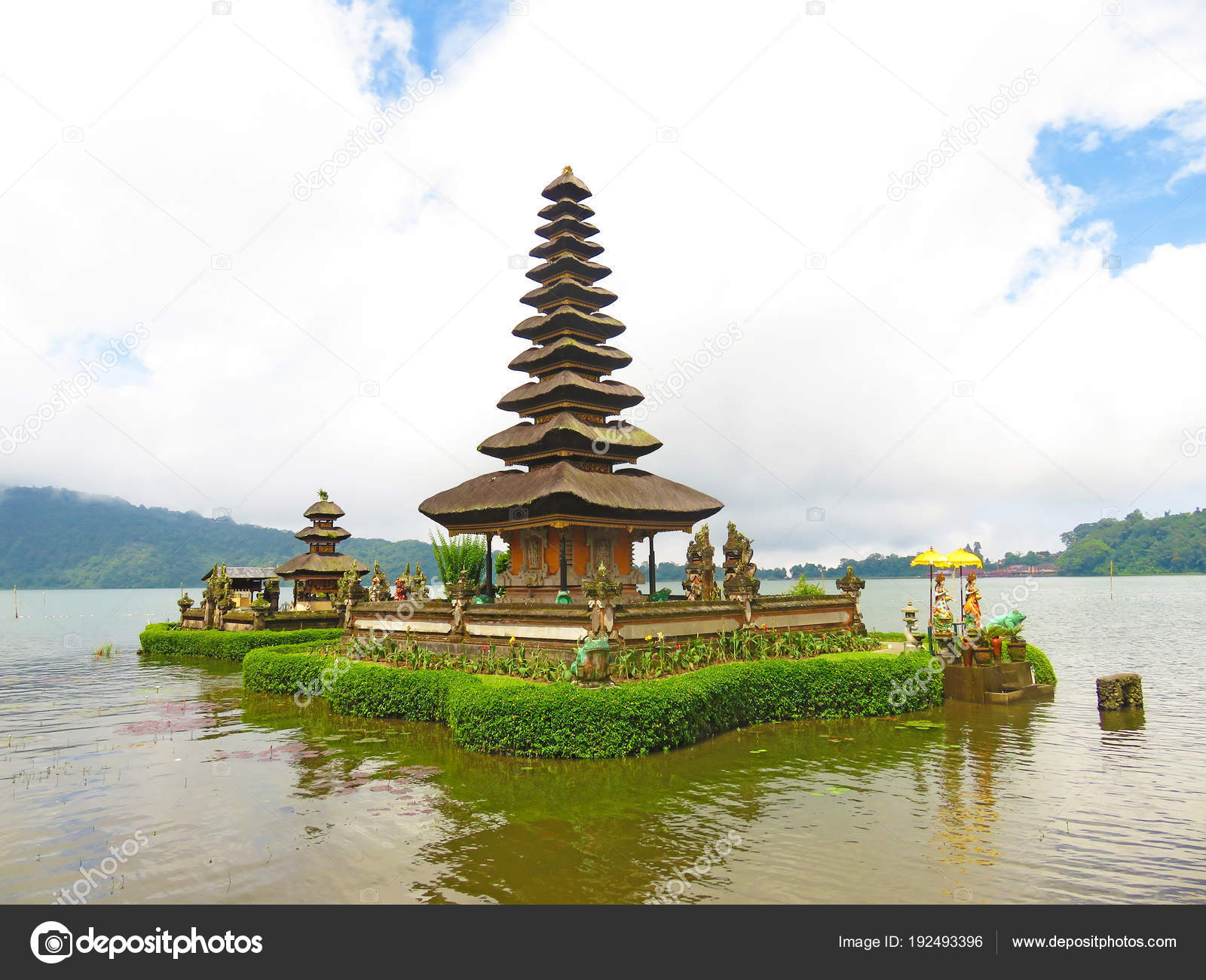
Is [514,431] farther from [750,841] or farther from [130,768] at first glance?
[750,841]

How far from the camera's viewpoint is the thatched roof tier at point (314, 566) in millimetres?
45844

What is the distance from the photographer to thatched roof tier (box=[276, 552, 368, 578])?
45.8m

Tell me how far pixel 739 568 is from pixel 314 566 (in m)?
33.9

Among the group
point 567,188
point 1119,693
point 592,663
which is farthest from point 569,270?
point 1119,693

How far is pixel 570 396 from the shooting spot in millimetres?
25828

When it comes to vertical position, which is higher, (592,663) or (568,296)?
(568,296)

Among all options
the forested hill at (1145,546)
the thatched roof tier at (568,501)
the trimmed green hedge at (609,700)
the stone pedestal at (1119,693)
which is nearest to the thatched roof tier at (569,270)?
the thatched roof tier at (568,501)

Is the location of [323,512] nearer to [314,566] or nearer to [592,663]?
[314,566]

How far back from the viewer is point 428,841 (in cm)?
1020

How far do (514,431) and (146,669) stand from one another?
78.0 ft

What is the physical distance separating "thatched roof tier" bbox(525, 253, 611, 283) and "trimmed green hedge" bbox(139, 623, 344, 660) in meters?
20.7

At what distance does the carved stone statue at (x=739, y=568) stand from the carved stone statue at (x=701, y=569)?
2.65ft
